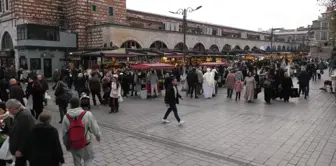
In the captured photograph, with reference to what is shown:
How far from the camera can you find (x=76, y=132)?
430 centimetres

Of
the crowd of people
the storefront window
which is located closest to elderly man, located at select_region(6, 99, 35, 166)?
the crowd of people

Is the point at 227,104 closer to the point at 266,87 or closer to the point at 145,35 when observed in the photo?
the point at 266,87

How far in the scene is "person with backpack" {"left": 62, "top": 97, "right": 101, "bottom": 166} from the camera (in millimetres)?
4312

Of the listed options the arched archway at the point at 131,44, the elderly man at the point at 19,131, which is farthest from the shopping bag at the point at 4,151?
the arched archway at the point at 131,44

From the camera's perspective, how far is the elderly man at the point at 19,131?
4168mm

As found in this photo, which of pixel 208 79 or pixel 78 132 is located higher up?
pixel 208 79

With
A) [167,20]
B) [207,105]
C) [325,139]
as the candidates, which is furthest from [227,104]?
[167,20]

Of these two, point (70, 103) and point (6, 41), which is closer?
point (70, 103)

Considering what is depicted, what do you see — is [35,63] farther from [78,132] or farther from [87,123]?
[78,132]

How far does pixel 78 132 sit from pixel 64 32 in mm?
27549

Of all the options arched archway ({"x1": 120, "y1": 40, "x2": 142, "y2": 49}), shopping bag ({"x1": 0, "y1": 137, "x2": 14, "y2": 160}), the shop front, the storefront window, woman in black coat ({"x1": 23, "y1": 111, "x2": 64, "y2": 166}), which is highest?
arched archway ({"x1": 120, "y1": 40, "x2": 142, "y2": 49})

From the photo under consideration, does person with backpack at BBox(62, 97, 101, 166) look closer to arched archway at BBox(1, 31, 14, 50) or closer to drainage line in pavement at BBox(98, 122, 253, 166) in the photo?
drainage line in pavement at BBox(98, 122, 253, 166)

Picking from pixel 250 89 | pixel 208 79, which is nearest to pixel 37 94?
pixel 208 79

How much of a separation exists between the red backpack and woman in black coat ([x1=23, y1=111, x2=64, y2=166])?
37 centimetres
